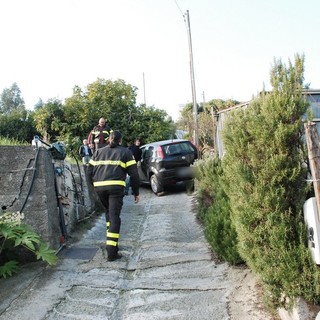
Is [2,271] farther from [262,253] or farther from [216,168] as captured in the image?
[216,168]

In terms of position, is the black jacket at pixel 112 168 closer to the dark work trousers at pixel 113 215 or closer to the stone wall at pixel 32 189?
the dark work trousers at pixel 113 215

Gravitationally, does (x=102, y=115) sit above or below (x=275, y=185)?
above

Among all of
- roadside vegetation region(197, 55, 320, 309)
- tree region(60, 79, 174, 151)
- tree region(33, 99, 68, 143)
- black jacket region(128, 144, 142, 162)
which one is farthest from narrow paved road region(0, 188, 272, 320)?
tree region(33, 99, 68, 143)

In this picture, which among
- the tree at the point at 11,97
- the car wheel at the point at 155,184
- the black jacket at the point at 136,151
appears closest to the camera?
the car wheel at the point at 155,184

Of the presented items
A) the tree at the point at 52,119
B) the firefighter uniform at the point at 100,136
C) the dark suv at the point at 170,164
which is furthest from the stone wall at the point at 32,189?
the tree at the point at 52,119

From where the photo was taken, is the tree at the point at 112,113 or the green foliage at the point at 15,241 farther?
the tree at the point at 112,113

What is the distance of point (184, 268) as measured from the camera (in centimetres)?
499

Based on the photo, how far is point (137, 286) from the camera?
179 inches

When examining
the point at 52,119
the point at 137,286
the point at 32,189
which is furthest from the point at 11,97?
the point at 137,286

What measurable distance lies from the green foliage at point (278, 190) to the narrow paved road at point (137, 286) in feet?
1.99

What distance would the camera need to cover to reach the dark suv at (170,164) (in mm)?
10852

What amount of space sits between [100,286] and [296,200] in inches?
98.0

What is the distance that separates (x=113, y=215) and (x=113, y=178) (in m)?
0.52

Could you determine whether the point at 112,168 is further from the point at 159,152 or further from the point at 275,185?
the point at 159,152
